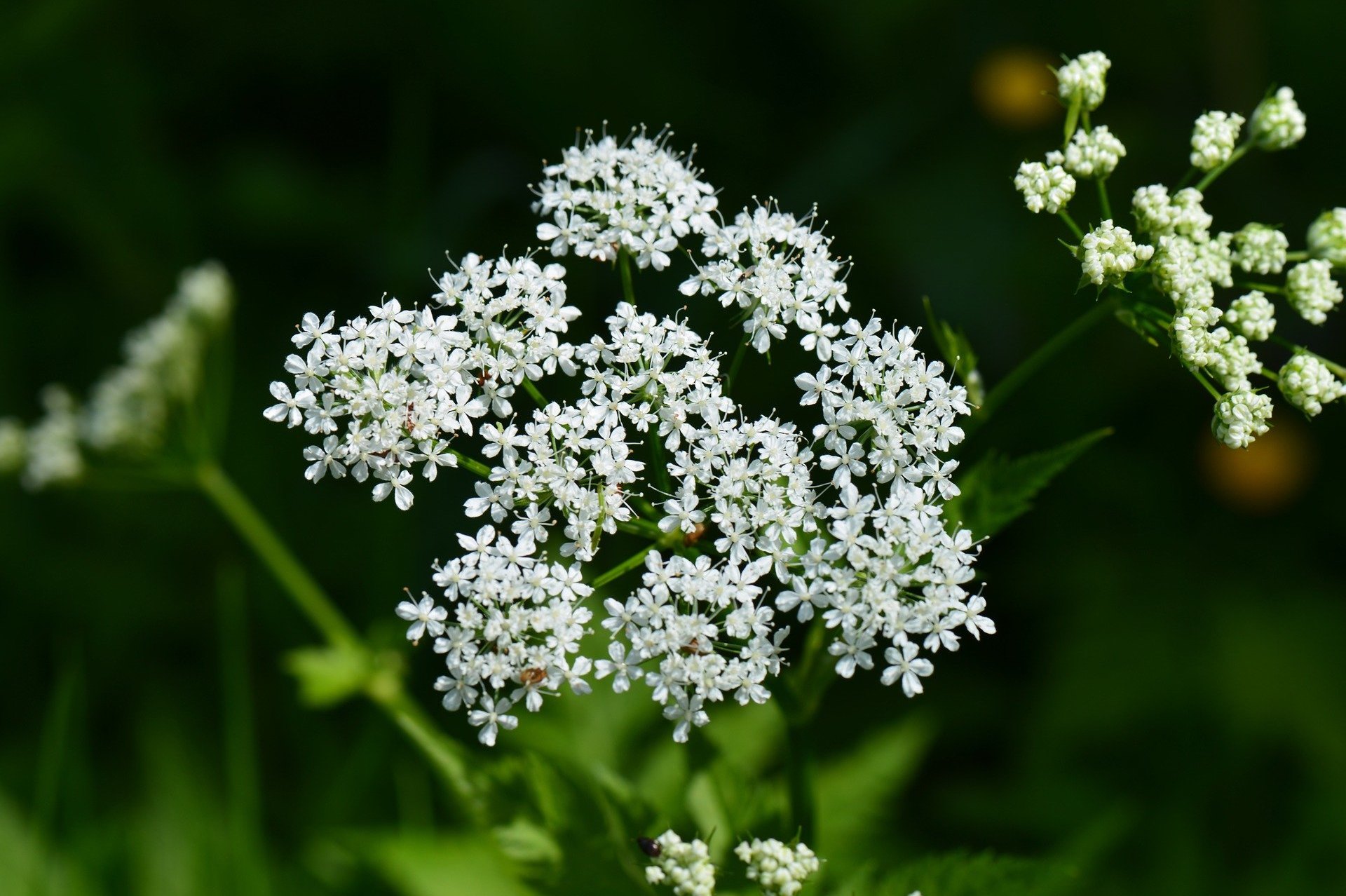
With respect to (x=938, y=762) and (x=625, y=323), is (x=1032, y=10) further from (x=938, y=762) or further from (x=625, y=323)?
(x=625, y=323)

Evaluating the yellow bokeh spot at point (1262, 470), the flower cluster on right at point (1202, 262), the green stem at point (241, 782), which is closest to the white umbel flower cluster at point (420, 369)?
the flower cluster on right at point (1202, 262)

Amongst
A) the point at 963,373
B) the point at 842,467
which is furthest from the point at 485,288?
the point at 963,373

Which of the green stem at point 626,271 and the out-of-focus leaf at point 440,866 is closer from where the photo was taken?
the green stem at point 626,271

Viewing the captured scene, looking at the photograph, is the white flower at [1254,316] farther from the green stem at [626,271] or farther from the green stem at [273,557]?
the green stem at [273,557]

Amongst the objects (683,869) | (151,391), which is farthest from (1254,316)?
(151,391)

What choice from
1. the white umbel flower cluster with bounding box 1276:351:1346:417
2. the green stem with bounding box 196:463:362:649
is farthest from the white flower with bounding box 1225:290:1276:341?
the green stem with bounding box 196:463:362:649

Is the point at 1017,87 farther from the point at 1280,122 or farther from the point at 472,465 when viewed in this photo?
the point at 472,465
